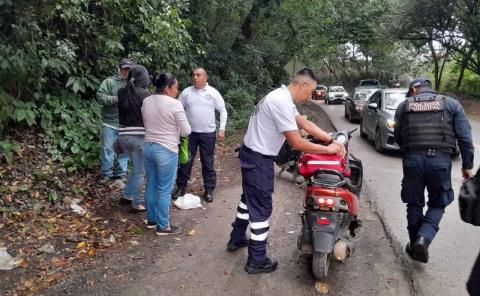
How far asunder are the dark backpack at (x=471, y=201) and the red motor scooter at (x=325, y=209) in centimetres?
138

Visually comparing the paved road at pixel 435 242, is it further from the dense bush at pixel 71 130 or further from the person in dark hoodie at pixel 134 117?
the dense bush at pixel 71 130

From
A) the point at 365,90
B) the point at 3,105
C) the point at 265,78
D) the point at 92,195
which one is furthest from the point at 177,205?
the point at 365,90

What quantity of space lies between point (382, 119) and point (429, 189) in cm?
656

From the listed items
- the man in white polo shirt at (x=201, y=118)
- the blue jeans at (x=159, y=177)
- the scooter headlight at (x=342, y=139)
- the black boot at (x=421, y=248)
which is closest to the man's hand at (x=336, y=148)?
the scooter headlight at (x=342, y=139)

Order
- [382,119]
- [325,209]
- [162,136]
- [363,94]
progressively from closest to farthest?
[325,209] → [162,136] → [382,119] → [363,94]

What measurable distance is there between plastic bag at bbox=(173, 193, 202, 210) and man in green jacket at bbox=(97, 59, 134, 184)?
3.58 feet

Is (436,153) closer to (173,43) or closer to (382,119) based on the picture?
(173,43)

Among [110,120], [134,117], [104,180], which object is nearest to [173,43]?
[110,120]

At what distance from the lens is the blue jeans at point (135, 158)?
5.47 m

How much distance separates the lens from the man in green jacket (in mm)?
6133

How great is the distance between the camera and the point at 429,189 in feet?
14.8

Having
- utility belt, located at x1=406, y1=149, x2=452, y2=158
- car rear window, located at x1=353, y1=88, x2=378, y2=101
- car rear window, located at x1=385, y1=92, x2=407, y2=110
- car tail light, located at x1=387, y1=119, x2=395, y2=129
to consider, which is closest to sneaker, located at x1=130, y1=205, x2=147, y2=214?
utility belt, located at x1=406, y1=149, x2=452, y2=158

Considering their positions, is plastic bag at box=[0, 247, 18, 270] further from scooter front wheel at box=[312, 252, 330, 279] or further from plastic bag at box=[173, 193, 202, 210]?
scooter front wheel at box=[312, 252, 330, 279]

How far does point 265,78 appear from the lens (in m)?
17.2
